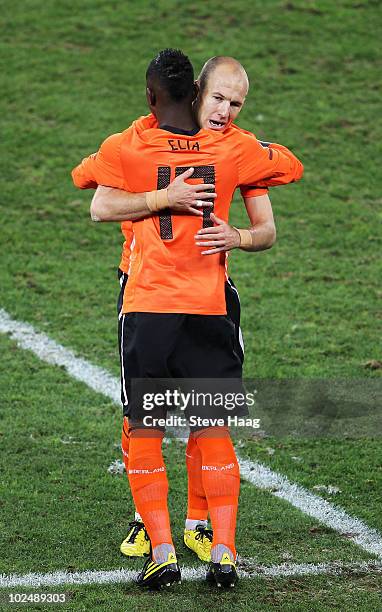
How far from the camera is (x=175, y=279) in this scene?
12.4 ft

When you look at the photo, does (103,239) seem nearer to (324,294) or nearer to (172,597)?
(324,294)

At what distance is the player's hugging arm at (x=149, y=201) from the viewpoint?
145 inches

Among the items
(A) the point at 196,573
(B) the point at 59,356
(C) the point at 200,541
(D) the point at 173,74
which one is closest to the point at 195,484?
(C) the point at 200,541

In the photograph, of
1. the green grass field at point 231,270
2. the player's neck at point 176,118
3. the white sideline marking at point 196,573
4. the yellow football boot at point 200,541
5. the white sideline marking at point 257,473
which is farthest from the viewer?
the white sideline marking at point 257,473

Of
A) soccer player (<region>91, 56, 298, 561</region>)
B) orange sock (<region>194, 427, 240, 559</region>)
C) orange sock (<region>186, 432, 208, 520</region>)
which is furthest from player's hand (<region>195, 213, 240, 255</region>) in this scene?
orange sock (<region>186, 432, 208, 520</region>)

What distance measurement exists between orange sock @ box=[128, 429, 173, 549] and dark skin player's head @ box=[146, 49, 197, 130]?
1063mm

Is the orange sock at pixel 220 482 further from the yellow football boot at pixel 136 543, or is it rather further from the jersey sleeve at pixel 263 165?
the jersey sleeve at pixel 263 165

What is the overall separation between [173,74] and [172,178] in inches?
13.4

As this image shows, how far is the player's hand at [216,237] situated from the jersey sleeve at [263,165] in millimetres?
184

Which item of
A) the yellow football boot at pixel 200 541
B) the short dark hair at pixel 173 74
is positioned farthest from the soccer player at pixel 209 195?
the yellow football boot at pixel 200 541

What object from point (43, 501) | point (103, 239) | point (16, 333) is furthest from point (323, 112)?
point (43, 501)

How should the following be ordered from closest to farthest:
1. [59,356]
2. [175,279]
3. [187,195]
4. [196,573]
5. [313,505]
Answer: [187,195] → [175,279] → [196,573] → [313,505] → [59,356]

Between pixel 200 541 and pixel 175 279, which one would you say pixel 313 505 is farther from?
pixel 175 279

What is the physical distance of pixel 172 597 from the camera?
377cm
